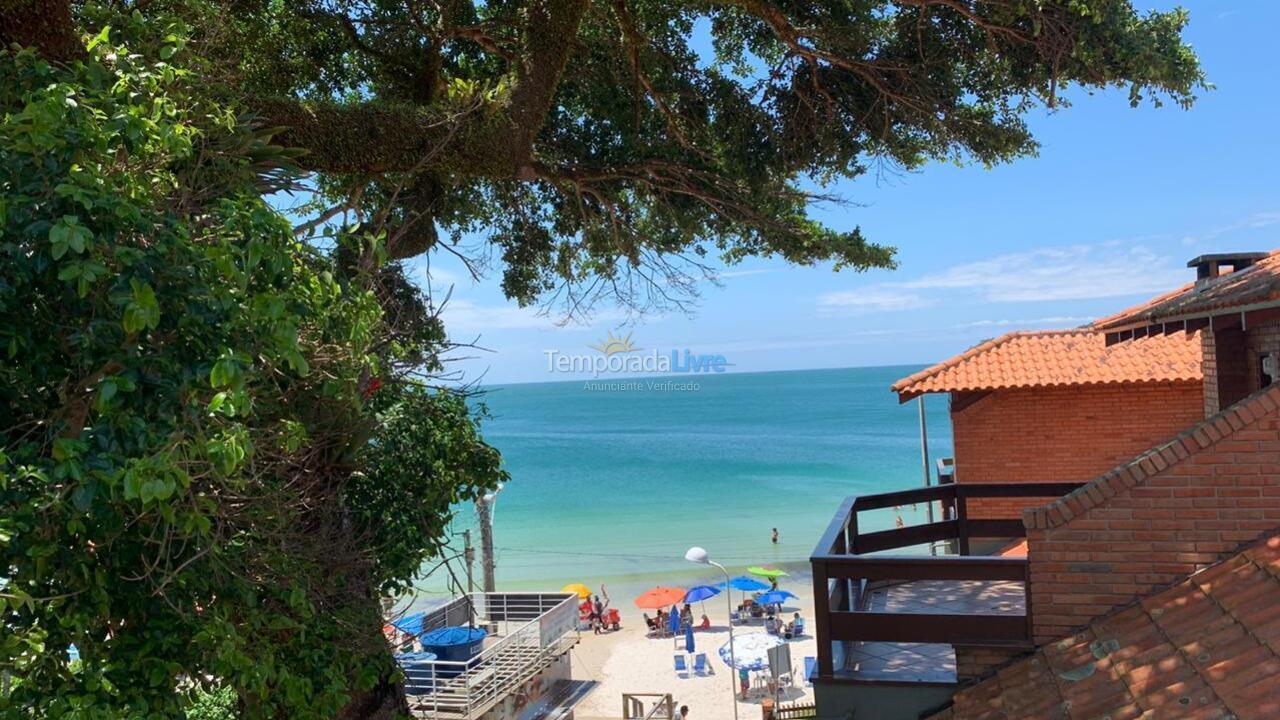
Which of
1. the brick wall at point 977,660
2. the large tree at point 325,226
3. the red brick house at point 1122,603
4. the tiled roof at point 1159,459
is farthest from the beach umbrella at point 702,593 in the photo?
the tiled roof at point 1159,459

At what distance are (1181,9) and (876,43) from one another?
2743mm

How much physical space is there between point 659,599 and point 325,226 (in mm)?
24206

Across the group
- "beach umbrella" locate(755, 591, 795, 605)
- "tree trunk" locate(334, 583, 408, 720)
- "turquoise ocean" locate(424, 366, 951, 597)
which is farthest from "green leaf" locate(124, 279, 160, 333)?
"beach umbrella" locate(755, 591, 795, 605)

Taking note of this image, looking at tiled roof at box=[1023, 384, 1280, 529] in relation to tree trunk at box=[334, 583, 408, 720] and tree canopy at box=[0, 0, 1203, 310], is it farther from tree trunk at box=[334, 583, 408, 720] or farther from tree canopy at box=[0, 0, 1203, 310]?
tree trunk at box=[334, 583, 408, 720]

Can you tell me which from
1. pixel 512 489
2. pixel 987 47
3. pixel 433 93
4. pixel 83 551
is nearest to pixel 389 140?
pixel 433 93

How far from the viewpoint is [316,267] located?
486 centimetres

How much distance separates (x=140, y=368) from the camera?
3057mm

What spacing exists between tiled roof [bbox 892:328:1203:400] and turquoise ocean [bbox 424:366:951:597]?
27.4 feet

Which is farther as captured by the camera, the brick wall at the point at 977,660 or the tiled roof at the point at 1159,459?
A: the brick wall at the point at 977,660

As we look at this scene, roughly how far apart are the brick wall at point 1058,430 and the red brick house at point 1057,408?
16 mm

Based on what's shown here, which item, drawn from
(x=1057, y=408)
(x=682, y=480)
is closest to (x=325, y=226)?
(x=1057, y=408)

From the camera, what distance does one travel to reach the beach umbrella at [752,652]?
2108 centimetres

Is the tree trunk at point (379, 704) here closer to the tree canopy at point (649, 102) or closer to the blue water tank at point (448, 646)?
the tree canopy at point (649, 102)

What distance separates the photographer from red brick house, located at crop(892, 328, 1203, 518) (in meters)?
14.6
